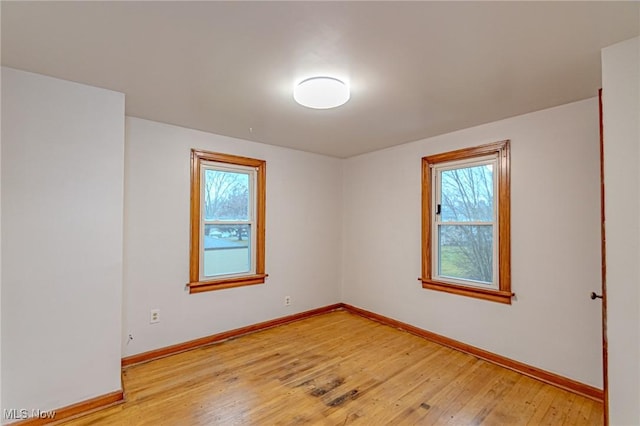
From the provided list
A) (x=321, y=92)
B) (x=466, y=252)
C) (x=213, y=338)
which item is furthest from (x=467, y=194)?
(x=213, y=338)

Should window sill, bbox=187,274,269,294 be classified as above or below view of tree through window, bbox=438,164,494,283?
below

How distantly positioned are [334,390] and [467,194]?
7.79 ft

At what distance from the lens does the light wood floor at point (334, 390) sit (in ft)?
6.88

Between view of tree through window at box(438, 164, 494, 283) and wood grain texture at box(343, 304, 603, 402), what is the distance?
702 mm

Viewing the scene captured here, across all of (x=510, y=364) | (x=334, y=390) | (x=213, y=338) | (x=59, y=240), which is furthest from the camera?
(x=213, y=338)

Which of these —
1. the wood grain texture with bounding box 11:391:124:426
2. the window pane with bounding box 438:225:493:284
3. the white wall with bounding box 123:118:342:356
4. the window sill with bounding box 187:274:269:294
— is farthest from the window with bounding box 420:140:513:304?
the wood grain texture with bounding box 11:391:124:426

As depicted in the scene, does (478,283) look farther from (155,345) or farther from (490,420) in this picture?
(155,345)

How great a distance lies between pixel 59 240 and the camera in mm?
2096

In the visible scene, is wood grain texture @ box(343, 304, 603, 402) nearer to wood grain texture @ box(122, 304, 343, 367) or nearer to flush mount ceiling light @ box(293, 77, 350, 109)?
wood grain texture @ box(122, 304, 343, 367)

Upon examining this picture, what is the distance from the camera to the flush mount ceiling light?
2.06 metres

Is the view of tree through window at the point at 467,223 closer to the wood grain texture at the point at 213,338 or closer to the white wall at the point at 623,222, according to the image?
the white wall at the point at 623,222

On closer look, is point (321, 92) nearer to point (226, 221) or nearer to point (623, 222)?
point (623, 222)

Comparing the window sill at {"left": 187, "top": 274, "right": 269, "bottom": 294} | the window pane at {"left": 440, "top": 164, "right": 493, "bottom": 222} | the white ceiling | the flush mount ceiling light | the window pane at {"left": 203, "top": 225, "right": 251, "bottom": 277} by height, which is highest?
the white ceiling

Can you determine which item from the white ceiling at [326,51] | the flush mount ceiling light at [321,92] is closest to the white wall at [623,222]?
the white ceiling at [326,51]
